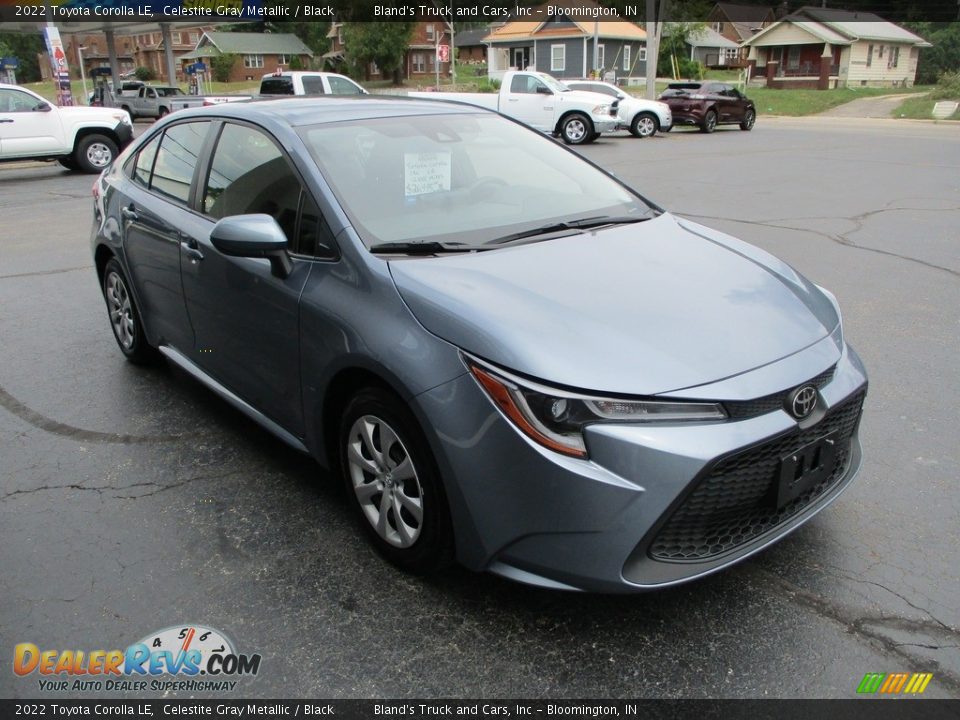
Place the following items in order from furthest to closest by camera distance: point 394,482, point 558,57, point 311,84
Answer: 1. point 558,57
2. point 311,84
3. point 394,482

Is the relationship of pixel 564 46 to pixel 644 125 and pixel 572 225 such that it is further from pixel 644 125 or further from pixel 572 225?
pixel 572 225

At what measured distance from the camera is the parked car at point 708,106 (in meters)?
25.0

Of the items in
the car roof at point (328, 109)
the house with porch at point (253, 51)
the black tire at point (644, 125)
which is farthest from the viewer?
the house with porch at point (253, 51)

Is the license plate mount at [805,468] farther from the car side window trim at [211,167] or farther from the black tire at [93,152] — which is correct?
the black tire at [93,152]

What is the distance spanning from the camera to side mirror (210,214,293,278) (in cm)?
304

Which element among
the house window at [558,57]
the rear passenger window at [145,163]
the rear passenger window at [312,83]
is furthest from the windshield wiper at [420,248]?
the house window at [558,57]

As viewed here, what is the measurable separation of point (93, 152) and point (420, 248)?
51.6 feet

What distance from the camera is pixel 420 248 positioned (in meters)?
3.01

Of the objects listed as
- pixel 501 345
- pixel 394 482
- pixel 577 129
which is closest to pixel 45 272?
pixel 394 482

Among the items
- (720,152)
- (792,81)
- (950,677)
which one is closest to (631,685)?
(950,677)

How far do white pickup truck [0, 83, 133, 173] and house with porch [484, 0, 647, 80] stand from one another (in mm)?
45612

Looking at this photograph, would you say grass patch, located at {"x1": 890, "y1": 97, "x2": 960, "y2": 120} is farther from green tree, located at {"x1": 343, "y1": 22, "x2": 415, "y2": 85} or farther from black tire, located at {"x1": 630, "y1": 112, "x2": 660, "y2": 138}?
green tree, located at {"x1": 343, "y1": 22, "x2": 415, "y2": 85}

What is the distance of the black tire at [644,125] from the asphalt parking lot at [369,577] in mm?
18615

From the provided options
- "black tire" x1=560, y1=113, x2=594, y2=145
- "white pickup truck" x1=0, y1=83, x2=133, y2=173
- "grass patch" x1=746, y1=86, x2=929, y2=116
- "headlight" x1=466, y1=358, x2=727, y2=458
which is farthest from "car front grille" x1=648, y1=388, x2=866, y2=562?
"grass patch" x1=746, y1=86, x2=929, y2=116
